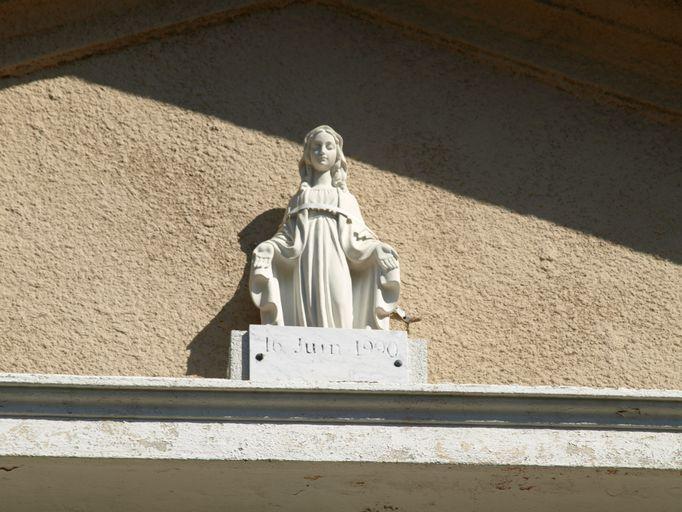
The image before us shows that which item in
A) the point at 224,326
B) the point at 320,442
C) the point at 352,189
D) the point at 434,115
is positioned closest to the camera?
the point at 320,442

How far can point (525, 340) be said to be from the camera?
6078 millimetres

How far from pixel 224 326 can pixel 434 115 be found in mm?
1280

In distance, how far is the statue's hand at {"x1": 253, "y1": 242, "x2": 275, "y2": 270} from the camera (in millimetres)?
5734

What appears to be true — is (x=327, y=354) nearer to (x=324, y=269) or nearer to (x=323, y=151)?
(x=324, y=269)

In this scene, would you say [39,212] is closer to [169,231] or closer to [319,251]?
[169,231]

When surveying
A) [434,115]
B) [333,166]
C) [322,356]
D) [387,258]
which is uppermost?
[434,115]

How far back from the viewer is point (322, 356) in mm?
5461

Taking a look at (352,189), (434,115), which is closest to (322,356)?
(352,189)

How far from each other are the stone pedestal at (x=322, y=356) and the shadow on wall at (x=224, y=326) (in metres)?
0.38

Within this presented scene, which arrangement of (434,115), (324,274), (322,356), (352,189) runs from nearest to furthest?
1. (322,356)
2. (324,274)
3. (352,189)
4. (434,115)

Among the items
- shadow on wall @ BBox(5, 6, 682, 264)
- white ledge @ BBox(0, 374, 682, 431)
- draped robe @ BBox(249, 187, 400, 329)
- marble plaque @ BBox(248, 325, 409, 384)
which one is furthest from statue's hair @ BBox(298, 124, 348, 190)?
white ledge @ BBox(0, 374, 682, 431)

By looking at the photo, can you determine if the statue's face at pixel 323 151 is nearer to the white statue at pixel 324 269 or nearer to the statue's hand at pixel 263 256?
the white statue at pixel 324 269

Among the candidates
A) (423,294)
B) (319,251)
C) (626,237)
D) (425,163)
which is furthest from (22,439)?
(626,237)

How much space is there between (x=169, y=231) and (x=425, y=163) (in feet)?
3.42
